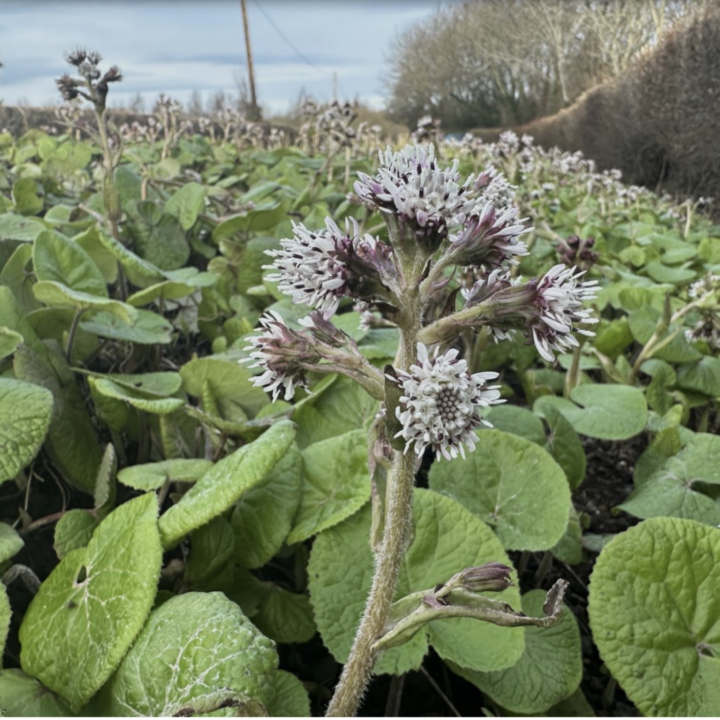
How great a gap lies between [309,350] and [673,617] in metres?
0.58

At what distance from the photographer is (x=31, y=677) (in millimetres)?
817

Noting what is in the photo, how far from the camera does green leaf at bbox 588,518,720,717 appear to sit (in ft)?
2.66

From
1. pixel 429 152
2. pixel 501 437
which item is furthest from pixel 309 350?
pixel 501 437

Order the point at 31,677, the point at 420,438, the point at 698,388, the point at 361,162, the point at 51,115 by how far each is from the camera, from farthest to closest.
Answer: the point at 51,115
the point at 361,162
the point at 698,388
the point at 31,677
the point at 420,438

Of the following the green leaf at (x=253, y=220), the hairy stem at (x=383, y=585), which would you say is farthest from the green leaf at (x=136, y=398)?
the green leaf at (x=253, y=220)

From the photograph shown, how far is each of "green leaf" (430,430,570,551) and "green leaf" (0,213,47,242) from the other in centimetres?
111

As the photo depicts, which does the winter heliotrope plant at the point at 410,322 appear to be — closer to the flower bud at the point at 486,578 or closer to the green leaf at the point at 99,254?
the flower bud at the point at 486,578

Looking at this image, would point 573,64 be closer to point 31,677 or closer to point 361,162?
point 361,162

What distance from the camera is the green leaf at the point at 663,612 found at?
0.81 m

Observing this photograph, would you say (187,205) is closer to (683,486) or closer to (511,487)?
(511,487)

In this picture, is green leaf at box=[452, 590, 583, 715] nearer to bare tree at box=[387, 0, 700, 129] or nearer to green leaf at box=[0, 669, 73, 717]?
green leaf at box=[0, 669, 73, 717]

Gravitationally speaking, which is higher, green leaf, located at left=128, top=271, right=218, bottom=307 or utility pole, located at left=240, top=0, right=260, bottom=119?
utility pole, located at left=240, top=0, right=260, bottom=119

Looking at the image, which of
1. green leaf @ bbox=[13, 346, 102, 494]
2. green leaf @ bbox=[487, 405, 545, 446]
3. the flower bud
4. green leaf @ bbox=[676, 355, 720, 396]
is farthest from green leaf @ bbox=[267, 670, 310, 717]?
green leaf @ bbox=[676, 355, 720, 396]

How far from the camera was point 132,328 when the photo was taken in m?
1.40
